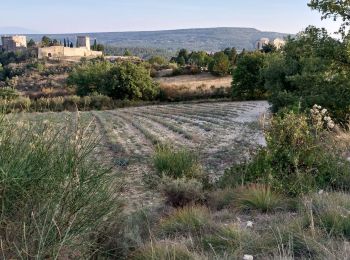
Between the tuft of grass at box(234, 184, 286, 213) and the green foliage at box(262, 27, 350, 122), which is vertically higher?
the green foliage at box(262, 27, 350, 122)

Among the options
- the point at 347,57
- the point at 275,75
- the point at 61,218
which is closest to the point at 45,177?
the point at 61,218

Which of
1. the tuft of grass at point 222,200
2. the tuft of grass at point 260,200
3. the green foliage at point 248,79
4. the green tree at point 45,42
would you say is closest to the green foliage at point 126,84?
the green foliage at point 248,79

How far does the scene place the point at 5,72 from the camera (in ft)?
263

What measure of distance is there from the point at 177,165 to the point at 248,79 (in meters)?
30.2

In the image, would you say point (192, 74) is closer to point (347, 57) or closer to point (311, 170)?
point (347, 57)

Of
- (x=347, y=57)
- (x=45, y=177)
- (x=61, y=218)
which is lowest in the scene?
(x=61, y=218)

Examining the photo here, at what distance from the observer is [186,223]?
428cm

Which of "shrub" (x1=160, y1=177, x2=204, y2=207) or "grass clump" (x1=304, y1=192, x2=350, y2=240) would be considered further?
"shrub" (x1=160, y1=177, x2=204, y2=207)

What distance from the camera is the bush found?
9.12 ft

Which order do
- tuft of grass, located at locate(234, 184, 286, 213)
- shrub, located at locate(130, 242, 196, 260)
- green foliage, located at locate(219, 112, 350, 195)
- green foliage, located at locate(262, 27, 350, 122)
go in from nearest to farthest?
shrub, located at locate(130, 242, 196, 260)
tuft of grass, located at locate(234, 184, 286, 213)
green foliage, located at locate(219, 112, 350, 195)
green foliage, located at locate(262, 27, 350, 122)

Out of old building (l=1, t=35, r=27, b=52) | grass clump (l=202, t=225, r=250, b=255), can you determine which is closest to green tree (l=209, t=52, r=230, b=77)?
grass clump (l=202, t=225, r=250, b=255)

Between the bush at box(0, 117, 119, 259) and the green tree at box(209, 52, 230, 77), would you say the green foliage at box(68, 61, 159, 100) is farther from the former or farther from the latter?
the bush at box(0, 117, 119, 259)

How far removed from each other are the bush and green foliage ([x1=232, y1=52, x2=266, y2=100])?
34.4m

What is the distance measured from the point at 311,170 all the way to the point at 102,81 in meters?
39.6
